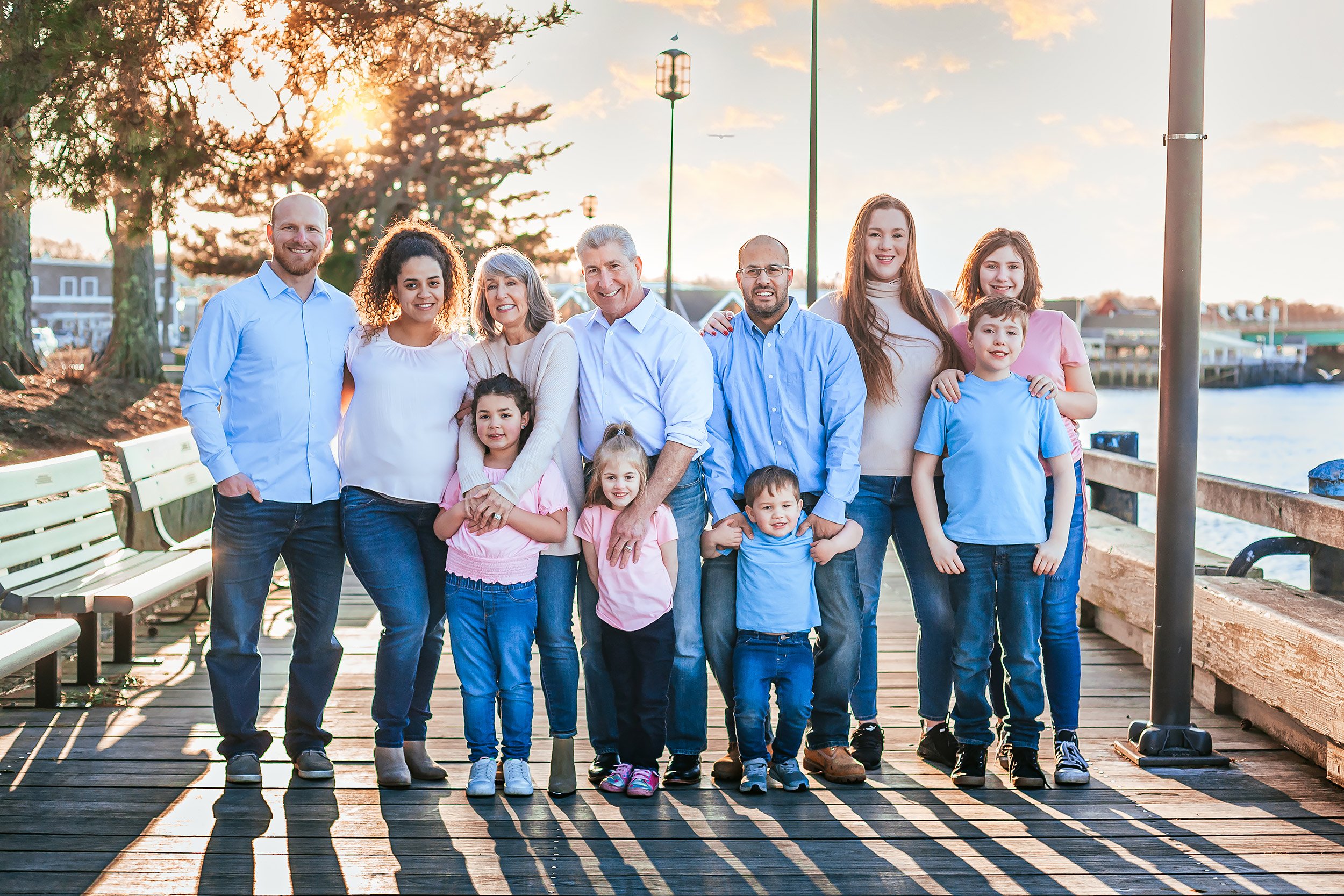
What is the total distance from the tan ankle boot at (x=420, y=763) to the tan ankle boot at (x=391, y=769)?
1.5 inches

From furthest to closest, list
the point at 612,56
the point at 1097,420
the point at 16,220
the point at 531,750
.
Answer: the point at 1097,420
the point at 612,56
the point at 16,220
the point at 531,750

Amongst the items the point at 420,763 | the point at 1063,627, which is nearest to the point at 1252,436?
the point at 1063,627

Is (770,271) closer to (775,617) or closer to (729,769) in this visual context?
(775,617)

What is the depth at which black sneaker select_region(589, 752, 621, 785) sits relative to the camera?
3.79 m

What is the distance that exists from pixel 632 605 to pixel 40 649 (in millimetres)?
2129

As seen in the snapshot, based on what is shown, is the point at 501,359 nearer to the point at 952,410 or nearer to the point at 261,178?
the point at 952,410

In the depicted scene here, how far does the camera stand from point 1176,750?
4004 millimetres

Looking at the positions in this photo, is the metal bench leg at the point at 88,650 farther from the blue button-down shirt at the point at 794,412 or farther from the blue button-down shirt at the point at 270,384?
the blue button-down shirt at the point at 794,412

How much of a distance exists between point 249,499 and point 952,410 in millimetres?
2259

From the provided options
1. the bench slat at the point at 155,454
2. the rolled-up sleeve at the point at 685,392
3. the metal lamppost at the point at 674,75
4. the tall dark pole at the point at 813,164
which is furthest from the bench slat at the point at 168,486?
the metal lamppost at the point at 674,75

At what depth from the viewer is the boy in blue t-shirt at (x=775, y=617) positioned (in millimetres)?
3762

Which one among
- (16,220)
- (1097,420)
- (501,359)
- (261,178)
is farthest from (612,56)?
(1097,420)

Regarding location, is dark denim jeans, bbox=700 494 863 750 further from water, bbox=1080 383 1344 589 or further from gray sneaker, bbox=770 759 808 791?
water, bbox=1080 383 1344 589

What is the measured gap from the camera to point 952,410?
3.85 m
